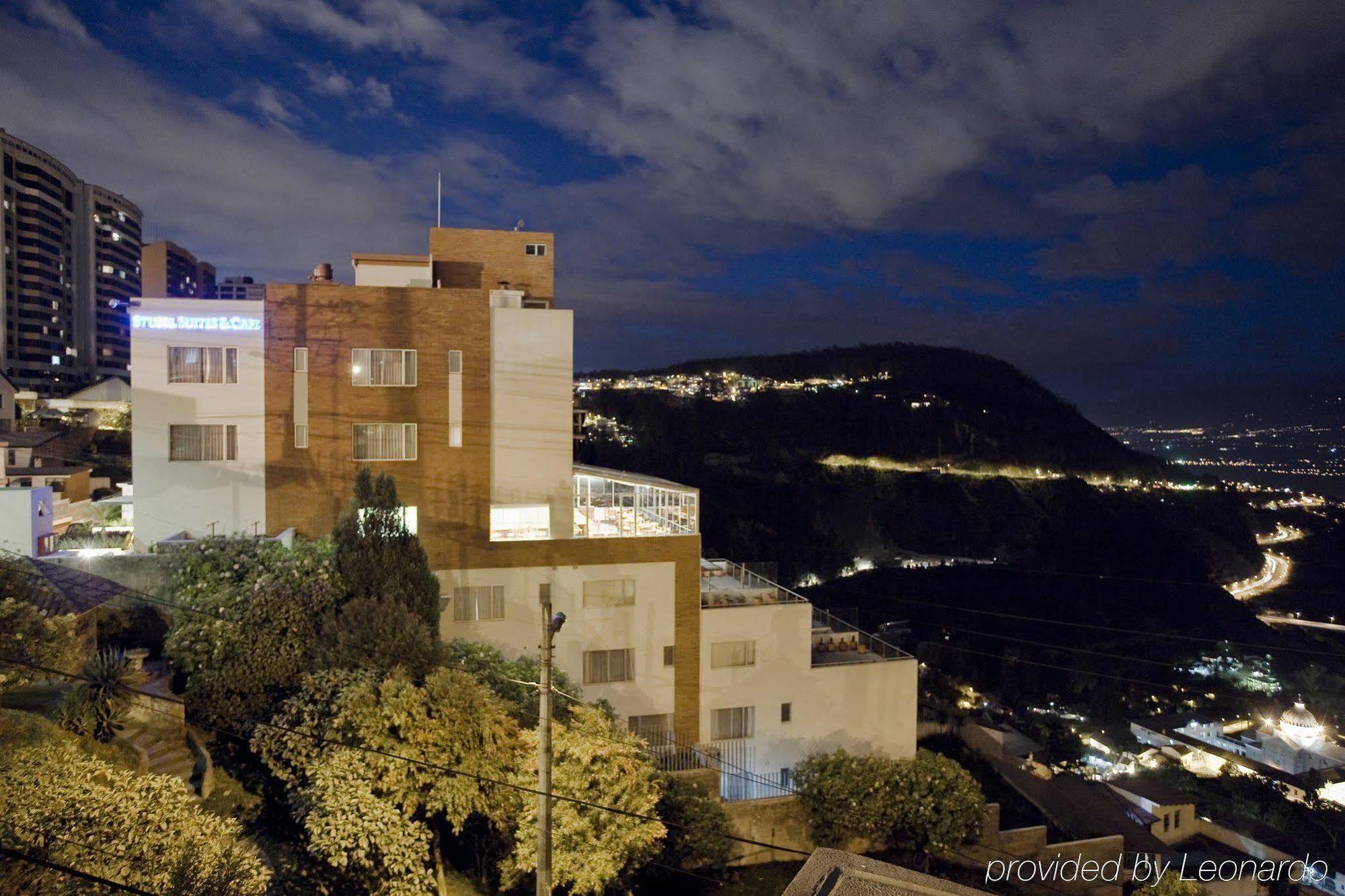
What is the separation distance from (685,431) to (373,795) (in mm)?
78930

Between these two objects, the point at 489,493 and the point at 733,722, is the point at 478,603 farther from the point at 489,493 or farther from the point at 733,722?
the point at 733,722

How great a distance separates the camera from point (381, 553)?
15.8 m

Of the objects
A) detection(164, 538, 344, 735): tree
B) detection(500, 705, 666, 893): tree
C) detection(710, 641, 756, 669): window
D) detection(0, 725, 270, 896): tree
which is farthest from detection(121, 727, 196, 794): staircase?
detection(710, 641, 756, 669): window

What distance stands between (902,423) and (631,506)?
8274cm

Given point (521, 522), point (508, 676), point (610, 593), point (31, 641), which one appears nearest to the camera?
point (31, 641)

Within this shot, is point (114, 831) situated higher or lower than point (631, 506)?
lower

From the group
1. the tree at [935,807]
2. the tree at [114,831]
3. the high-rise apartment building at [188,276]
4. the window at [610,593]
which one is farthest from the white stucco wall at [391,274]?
the high-rise apartment building at [188,276]

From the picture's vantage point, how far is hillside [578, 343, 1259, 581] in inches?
2933

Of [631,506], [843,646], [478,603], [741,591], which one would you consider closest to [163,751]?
[478,603]

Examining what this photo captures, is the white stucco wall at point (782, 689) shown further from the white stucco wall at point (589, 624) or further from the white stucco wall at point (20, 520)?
the white stucco wall at point (20, 520)

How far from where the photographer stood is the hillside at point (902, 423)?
91.5 metres

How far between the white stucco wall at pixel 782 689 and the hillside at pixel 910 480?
4110 cm

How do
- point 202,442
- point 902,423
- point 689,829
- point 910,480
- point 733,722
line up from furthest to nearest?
point 902,423, point 910,480, point 733,722, point 202,442, point 689,829

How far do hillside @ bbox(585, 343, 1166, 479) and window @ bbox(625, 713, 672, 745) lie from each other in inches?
2578
